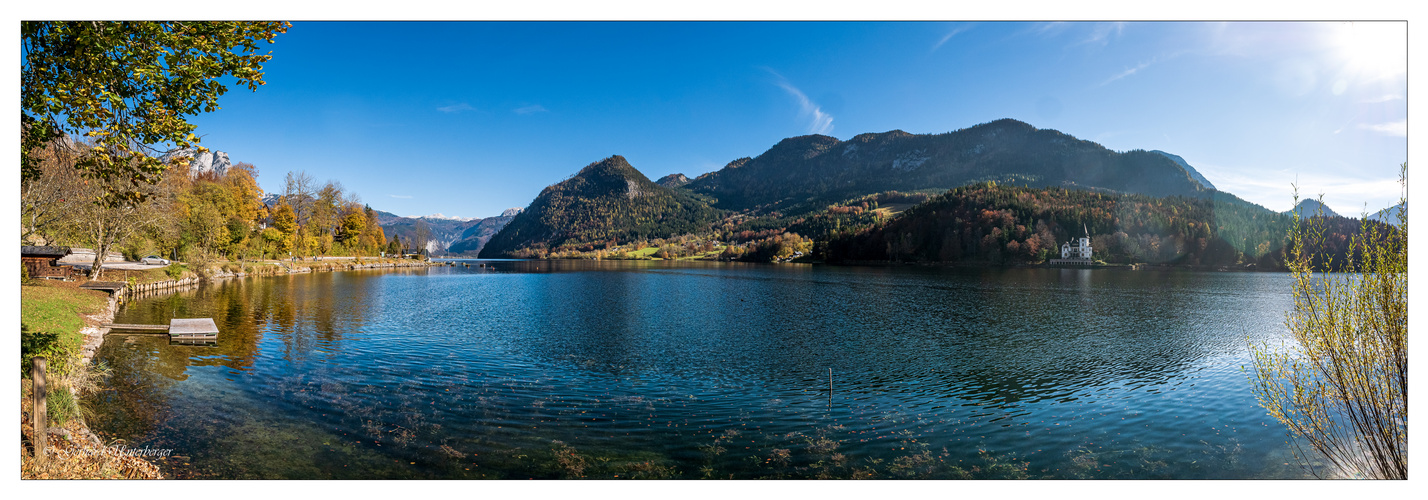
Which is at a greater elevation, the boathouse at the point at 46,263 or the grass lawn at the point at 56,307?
the boathouse at the point at 46,263

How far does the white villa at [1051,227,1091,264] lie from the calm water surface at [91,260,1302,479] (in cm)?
8058

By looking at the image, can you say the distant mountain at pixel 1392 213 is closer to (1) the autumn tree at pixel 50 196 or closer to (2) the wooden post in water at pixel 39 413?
(2) the wooden post in water at pixel 39 413

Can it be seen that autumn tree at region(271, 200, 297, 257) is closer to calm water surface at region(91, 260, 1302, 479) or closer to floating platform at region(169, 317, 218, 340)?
calm water surface at region(91, 260, 1302, 479)

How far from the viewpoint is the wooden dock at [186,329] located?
19656mm

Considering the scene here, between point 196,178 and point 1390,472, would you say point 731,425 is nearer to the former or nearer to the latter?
point 1390,472

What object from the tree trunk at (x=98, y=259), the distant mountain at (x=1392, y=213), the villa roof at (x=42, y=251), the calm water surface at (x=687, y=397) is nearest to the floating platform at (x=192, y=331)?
the calm water surface at (x=687, y=397)

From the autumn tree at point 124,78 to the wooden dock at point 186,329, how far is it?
14.4m

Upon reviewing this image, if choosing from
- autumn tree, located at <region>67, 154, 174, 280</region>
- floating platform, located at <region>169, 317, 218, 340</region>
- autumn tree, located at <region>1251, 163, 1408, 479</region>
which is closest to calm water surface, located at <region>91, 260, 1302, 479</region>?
floating platform, located at <region>169, 317, 218, 340</region>

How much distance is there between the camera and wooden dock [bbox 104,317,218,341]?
64.5 feet

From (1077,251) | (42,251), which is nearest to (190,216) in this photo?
(42,251)

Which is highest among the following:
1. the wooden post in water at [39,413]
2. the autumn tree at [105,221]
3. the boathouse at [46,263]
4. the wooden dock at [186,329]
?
the autumn tree at [105,221]

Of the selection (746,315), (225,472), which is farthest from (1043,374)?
(225,472)

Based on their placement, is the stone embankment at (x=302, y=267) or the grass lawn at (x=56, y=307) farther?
the stone embankment at (x=302, y=267)

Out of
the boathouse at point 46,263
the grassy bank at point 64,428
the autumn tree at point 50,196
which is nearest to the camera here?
the grassy bank at point 64,428
